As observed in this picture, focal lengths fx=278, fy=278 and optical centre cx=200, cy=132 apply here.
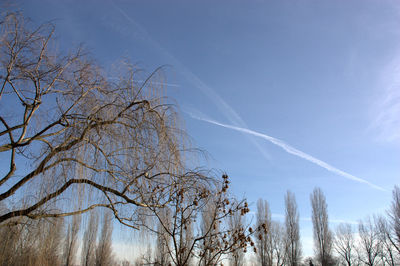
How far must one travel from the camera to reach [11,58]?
13.6 ft

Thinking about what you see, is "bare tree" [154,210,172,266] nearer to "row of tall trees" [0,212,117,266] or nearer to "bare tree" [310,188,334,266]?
"row of tall trees" [0,212,117,266]

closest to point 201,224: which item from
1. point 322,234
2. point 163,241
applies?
point 163,241

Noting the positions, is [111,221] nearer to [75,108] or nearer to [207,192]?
[207,192]

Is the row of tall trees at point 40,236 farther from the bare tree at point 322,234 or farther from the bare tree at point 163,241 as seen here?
the bare tree at point 322,234

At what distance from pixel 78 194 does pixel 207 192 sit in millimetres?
1610

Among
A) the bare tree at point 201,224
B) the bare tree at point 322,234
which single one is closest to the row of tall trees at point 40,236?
the bare tree at point 201,224

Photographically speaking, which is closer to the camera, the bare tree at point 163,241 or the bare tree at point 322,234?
the bare tree at point 163,241

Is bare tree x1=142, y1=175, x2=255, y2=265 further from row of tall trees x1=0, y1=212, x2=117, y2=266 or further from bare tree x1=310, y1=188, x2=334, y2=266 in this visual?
bare tree x1=310, y1=188, x2=334, y2=266

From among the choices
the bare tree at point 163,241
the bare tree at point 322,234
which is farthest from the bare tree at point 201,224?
the bare tree at point 322,234

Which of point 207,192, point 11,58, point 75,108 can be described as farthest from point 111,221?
point 11,58

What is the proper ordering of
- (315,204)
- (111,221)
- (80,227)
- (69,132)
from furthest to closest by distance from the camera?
(315,204), (69,132), (111,221), (80,227)

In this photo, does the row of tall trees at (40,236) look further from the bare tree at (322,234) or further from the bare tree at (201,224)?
the bare tree at (322,234)

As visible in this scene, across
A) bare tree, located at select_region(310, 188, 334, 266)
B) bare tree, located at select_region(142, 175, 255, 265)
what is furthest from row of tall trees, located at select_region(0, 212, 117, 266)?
bare tree, located at select_region(310, 188, 334, 266)

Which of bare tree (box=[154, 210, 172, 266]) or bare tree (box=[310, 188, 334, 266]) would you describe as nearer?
bare tree (box=[154, 210, 172, 266])
